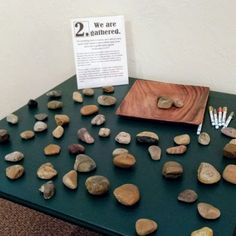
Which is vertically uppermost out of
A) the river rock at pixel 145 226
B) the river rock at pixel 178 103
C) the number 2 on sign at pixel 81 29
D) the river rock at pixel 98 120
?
the number 2 on sign at pixel 81 29

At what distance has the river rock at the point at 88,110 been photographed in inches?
29.0

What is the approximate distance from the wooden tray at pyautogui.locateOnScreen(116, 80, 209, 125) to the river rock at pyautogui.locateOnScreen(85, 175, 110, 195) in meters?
0.21

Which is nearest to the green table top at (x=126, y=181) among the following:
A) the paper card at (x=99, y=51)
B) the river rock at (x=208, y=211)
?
the river rock at (x=208, y=211)

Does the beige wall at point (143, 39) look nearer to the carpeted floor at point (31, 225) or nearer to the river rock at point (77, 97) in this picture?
the river rock at point (77, 97)

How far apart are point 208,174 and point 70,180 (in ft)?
0.70

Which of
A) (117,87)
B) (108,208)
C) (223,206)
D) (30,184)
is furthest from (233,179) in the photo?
(117,87)

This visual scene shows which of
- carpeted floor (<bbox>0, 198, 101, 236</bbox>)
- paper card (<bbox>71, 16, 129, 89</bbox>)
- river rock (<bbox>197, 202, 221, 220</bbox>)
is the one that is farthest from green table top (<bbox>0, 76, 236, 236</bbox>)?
carpeted floor (<bbox>0, 198, 101, 236</bbox>)

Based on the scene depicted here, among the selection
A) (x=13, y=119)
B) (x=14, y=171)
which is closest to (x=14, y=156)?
(x=14, y=171)

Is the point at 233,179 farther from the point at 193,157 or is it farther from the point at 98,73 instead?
the point at 98,73

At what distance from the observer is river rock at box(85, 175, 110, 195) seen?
0.51 metres

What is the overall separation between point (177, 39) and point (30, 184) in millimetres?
495

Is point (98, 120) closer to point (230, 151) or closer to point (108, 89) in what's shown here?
point (108, 89)

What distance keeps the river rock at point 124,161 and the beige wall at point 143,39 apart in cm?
37

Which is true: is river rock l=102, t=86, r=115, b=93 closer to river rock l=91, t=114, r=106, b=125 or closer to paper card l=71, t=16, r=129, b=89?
paper card l=71, t=16, r=129, b=89
